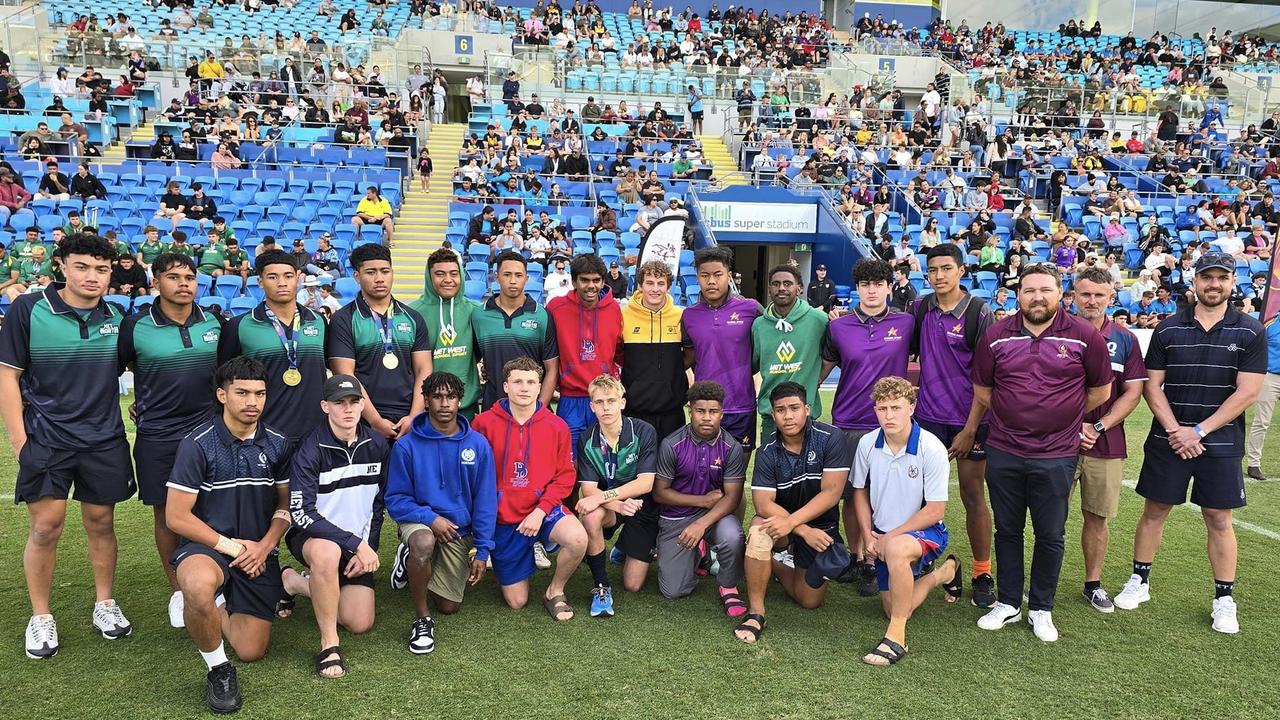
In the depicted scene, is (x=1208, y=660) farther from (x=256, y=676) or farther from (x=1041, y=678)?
(x=256, y=676)

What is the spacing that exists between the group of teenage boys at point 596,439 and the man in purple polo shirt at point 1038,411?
1cm

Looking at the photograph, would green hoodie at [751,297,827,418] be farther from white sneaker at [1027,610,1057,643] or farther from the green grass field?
white sneaker at [1027,610,1057,643]

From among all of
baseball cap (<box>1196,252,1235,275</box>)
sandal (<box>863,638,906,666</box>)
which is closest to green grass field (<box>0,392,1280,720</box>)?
sandal (<box>863,638,906,666</box>)

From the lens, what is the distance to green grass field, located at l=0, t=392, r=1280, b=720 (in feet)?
11.7

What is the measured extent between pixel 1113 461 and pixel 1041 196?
1718 cm

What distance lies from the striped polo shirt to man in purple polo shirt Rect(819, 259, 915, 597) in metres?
1.25

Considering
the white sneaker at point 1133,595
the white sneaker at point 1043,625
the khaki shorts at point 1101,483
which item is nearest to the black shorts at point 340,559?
the white sneaker at point 1043,625

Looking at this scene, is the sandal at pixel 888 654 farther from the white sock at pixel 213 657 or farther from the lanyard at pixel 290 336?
the lanyard at pixel 290 336

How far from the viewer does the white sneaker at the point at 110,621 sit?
4.14m

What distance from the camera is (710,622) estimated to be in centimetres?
443

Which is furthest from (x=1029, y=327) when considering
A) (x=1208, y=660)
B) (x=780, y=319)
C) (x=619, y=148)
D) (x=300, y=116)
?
(x=300, y=116)

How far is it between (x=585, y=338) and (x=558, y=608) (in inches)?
62.1

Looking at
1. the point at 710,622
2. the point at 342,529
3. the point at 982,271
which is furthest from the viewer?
the point at 982,271

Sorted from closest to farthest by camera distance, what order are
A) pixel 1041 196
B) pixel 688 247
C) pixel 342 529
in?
pixel 342 529 → pixel 688 247 → pixel 1041 196
